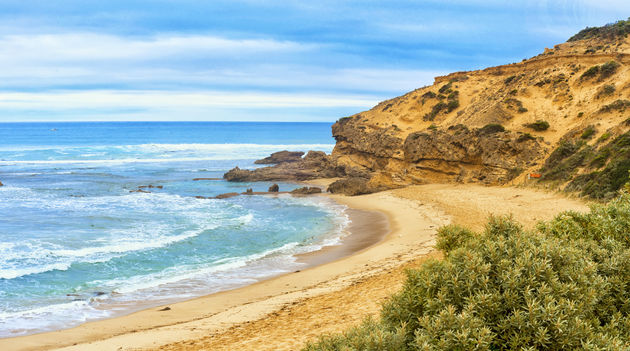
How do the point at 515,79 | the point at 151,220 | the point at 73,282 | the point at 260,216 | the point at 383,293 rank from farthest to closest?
the point at 515,79 → the point at 260,216 → the point at 151,220 → the point at 73,282 → the point at 383,293

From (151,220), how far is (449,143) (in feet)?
69.8

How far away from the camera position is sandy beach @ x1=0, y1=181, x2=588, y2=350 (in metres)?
9.57

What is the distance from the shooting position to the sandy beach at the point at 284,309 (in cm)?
957

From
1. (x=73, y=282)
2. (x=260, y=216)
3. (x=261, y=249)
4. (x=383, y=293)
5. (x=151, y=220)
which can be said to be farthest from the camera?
(x=260, y=216)

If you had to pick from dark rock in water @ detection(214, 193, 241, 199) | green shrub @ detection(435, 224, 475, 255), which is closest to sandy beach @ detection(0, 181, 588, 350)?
green shrub @ detection(435, 224, 475, 255)

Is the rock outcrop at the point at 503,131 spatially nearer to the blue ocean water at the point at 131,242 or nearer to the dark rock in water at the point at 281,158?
the blue ocean water at the point at 131,242

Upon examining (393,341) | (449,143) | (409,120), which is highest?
(409,120)

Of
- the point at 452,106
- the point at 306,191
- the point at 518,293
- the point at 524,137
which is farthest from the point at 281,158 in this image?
the point at 518,293

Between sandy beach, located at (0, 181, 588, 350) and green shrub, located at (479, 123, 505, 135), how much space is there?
11873 mm

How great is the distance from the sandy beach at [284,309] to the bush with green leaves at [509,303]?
14.0 feet

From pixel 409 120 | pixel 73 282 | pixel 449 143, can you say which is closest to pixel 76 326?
pixel 73 282

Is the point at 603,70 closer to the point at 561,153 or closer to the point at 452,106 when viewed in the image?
the point at 561,153

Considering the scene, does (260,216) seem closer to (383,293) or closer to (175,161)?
(383,293)

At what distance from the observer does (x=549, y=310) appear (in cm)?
411
